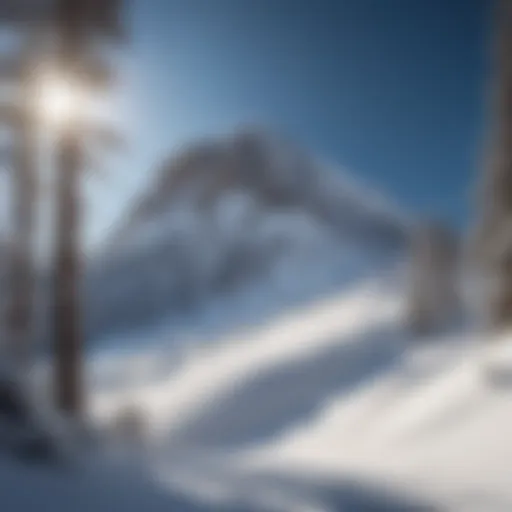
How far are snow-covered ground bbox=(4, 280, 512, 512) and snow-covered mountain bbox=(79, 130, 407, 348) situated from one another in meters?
3.57

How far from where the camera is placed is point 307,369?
12.2m

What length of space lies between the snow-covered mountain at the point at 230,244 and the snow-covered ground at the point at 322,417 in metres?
3.57

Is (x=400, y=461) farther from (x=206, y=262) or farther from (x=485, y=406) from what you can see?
(x=206, y=262)

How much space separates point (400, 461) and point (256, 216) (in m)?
21.0

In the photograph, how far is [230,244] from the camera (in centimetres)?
2528

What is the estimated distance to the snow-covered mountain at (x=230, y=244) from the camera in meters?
21.2

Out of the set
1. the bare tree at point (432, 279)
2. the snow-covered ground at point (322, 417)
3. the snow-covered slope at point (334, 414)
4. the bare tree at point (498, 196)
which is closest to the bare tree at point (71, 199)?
the snow-covered ground at point (322, 417)

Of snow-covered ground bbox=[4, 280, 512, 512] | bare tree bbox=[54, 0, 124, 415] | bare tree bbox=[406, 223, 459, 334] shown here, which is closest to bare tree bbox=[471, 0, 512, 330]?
snow-covered ground bbox=[4, 280, 512, 512]

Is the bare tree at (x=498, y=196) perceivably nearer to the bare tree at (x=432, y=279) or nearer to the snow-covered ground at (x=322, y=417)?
the snow-covered ground at (x=322, y=417)

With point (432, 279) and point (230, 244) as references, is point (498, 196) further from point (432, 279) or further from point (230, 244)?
point (230, 244)

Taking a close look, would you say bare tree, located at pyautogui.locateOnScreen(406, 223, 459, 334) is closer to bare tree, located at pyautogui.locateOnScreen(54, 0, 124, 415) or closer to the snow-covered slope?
the snow-covered slope

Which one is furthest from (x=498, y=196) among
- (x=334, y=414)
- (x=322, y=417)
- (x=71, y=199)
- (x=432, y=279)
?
(x=71, y=199)

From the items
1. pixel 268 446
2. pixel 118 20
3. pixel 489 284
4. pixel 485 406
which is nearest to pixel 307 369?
pixel 268 446

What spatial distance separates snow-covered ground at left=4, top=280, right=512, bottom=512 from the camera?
4410mm
